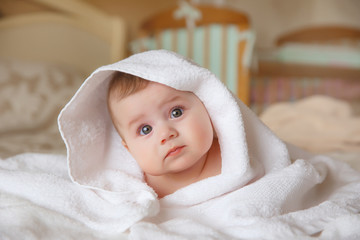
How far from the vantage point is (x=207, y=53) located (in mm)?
2721

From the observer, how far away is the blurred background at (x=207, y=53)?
163 centimetres

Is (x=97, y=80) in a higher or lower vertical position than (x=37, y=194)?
higher

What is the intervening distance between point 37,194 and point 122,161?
0.77 ft

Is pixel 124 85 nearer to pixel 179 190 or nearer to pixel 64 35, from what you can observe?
pixel 179 190

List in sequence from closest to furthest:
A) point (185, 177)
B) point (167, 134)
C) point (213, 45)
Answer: point (167, 134) → point (185, 177) → point (213, 45)

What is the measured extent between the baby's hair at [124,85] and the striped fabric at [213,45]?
1.80 metres

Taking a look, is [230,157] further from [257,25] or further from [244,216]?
[257,25]

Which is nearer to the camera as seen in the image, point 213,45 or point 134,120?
point 134,120

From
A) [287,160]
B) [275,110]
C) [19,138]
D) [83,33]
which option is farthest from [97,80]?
[83,33]

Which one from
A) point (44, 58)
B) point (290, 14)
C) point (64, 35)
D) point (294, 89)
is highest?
Answer: point (290, 14)

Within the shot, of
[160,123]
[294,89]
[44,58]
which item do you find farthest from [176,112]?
[294,89]

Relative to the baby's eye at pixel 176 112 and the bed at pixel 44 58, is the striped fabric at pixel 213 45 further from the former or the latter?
the baby's eye at pixel 176 112

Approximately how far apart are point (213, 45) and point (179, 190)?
2060mm

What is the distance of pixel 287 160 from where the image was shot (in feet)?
2.72
